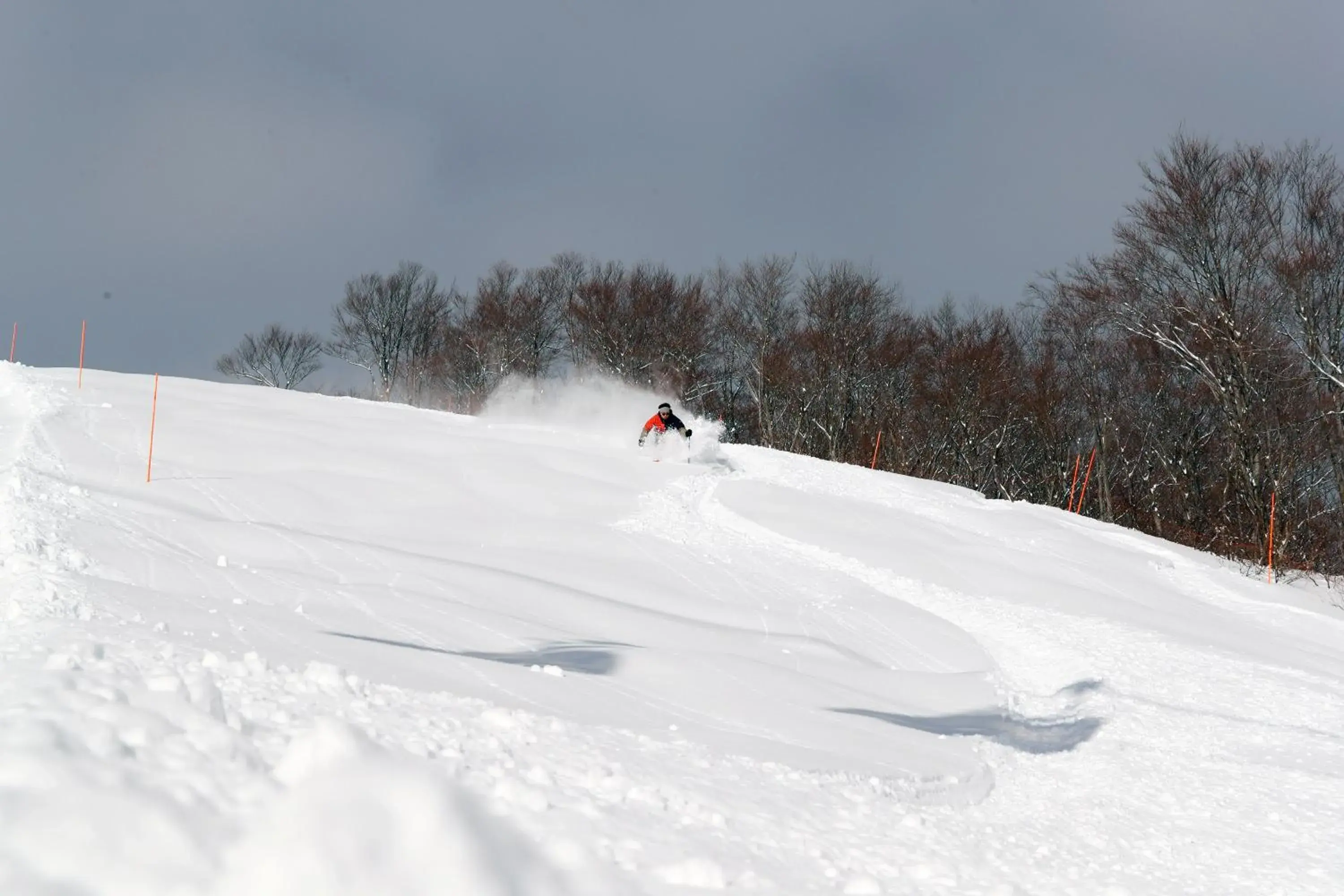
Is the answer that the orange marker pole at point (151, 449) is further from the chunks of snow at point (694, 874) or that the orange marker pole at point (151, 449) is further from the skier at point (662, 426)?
the chunks of snow at point (694, 874)

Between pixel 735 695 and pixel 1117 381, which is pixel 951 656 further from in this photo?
pixel 1117 381

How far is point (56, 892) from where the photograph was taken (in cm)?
258

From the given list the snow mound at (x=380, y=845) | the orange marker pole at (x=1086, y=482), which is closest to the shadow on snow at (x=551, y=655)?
the snow mound at (x=380, y=845)

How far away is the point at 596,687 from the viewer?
6.54 metres

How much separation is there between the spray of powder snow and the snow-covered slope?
149 inches

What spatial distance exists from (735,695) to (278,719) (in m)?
3.91

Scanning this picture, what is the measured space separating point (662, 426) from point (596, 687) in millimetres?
14158

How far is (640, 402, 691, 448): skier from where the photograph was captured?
2031 cm

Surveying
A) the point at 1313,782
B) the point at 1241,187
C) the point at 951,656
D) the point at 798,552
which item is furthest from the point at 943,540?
the point at 1241,187

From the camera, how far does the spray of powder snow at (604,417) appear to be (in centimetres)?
2183

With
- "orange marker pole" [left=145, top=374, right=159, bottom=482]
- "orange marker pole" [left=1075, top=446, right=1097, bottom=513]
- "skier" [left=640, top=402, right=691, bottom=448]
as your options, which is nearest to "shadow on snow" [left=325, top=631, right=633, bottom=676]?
"orange marker pole" [left=145, top=374, right=159, bottom=482]

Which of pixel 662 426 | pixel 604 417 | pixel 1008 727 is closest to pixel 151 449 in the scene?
pixel 662 426

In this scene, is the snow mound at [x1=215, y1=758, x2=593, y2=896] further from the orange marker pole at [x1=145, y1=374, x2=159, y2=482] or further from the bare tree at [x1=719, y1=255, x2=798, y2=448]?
the bare tree at [x1=719, y1=255, x2=798, y2=448]

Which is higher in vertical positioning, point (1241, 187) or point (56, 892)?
point (1241, 187)
